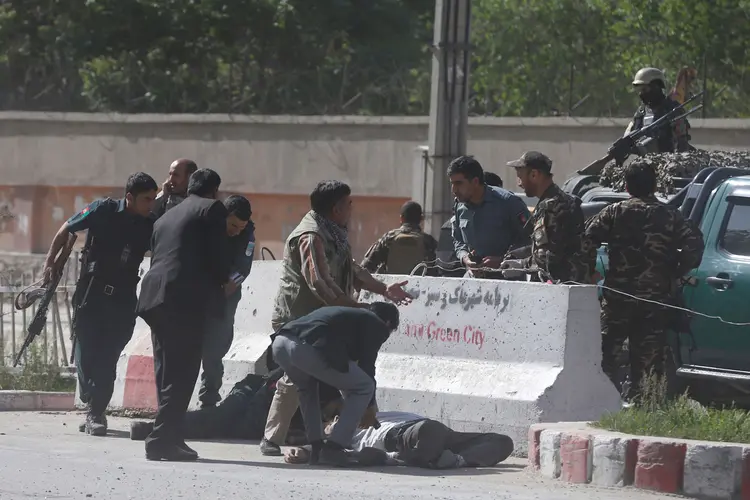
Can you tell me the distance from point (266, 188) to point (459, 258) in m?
16.2

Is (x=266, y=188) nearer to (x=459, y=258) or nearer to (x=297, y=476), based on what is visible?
(x=459, y=258)

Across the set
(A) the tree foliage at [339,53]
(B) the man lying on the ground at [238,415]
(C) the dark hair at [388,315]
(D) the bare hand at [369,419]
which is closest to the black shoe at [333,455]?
(D) the bare hand at [369,419]

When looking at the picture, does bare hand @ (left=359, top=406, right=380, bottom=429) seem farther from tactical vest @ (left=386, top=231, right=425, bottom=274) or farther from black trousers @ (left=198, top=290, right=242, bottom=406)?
tactical vest @ (left=386, top=231, right=425, bottom=274)

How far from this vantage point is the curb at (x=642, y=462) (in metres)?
8.11

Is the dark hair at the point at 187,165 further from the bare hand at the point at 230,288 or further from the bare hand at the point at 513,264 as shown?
the bare hand at the point at 513,264

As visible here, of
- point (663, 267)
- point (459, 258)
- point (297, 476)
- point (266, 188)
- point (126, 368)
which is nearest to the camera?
point (297, 476)

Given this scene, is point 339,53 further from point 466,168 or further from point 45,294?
point 466,168

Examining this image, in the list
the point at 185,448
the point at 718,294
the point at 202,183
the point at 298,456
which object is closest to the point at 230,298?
the point at 202,183

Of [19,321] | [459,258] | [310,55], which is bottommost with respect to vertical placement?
[19,321]

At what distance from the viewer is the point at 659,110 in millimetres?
12891

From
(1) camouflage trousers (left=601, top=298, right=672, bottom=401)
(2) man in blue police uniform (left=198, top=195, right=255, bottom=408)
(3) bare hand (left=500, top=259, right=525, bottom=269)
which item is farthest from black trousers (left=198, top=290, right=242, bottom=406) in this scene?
(1) camouflage trousers (left=601, top=298, right=672, bottom=401)

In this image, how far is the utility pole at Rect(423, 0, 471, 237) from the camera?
1405cm

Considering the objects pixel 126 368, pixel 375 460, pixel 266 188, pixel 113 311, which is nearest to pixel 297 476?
pixel 375 460

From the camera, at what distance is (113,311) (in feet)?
34.8
